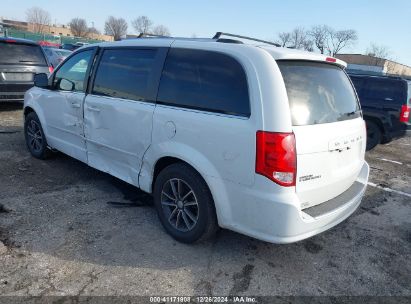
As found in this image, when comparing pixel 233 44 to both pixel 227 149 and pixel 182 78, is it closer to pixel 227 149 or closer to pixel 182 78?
pixel 182 78

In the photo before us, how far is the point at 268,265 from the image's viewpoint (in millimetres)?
3270

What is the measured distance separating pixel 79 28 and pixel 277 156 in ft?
320

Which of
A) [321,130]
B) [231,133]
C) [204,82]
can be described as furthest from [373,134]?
[231,133]

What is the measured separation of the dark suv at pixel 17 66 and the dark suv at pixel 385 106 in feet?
25.4

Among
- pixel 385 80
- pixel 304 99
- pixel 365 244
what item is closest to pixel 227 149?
pixel 304 99

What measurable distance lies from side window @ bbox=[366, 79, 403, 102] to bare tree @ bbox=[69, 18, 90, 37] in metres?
86.2

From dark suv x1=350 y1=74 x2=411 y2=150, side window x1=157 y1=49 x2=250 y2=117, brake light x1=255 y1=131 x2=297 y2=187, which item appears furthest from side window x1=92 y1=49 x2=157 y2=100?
dark suv x1=350 y1=74 x2=411 y2=150

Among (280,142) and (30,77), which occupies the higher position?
(280,142)

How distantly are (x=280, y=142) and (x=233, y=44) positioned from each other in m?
0.99

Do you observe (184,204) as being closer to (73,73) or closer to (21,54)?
(73,73)

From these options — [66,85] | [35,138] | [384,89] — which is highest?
[66,85]

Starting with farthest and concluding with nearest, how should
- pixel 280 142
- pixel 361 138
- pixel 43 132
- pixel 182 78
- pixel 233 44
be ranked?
pixel 43 132
pixel 361 138
pixel 182 78
pixel 233 44
pixel 280 142

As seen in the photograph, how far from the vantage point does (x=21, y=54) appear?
28.7 ft

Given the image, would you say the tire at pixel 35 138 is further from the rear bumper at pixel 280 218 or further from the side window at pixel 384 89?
the side window at pixel 384 89
